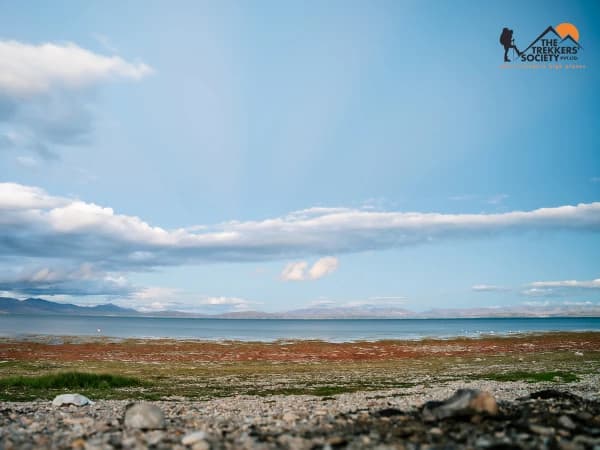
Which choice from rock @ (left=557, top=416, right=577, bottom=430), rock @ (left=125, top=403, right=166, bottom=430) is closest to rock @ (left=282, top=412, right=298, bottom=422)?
rock @ (left=125, top=403, right=166, bottom=430)

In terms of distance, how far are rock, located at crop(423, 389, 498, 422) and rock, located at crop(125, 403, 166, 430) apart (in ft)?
22.6

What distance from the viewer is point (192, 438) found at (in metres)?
10.2

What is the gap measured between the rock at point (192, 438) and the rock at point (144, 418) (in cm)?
175

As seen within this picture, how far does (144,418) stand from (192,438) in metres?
2.44

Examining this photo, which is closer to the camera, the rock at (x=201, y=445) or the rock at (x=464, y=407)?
the rock at (x=201, y=445)

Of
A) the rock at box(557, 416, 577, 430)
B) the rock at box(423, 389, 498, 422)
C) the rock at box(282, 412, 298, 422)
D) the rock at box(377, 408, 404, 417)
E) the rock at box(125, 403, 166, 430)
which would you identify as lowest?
the rock at box(282, 412, 298, 422)

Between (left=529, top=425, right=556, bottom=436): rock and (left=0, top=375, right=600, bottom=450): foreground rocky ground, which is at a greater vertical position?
(left=529, top=425, right=556, bottom=436): rock

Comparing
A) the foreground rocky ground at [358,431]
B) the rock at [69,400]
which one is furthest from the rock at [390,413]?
the rock at [69,400]

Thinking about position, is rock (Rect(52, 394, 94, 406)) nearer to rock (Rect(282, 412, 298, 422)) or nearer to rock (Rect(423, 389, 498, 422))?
rock (Rect(282, 412, 298, 422))

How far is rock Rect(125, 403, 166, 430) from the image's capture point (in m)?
11.9

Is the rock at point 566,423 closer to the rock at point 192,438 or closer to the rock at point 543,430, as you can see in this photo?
the rock at point 543,430

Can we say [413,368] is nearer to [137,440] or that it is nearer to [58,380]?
[58,380]

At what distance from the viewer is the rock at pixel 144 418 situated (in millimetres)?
11852

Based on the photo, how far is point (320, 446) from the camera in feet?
32.3
